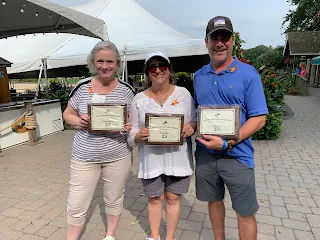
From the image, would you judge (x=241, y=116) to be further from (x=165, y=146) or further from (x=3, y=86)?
(x=3, y=86)

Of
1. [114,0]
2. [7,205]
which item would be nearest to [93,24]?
[7,205]

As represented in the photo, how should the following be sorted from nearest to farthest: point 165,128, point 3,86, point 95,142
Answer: point 165,128 < point 95,142 < point 3,86

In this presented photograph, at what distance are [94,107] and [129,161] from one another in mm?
609

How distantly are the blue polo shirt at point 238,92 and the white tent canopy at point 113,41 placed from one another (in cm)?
634

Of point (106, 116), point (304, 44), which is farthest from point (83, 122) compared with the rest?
point (304, 44)

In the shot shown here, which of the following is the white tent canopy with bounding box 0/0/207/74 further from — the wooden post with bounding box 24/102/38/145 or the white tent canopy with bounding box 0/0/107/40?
the wooden post with bounding box 24/102/38/145

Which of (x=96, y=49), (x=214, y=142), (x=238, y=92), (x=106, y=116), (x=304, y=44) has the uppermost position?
(x=304, y=44)

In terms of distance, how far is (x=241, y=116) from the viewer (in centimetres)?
186

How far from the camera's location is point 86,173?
2.23 m

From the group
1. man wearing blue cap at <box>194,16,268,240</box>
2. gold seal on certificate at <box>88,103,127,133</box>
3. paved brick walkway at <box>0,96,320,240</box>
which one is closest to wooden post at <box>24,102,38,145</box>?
paved brick walkway at <box>0,96,320,240</box>

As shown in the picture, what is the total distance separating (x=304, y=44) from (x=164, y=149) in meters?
25.1

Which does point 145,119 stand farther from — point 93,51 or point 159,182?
point 93,51

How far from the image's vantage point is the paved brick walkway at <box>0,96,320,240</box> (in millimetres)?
2820

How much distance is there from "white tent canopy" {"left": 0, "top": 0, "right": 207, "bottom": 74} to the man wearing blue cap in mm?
6321
